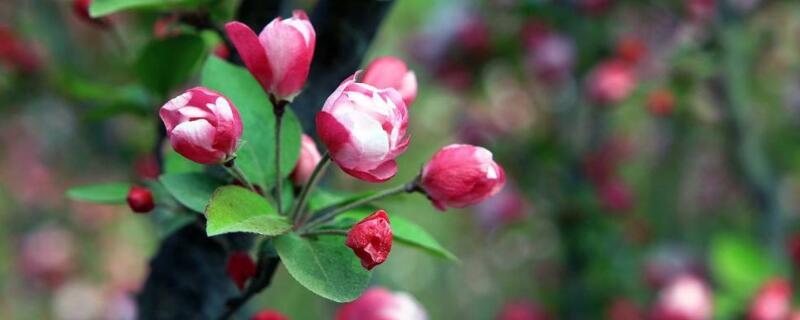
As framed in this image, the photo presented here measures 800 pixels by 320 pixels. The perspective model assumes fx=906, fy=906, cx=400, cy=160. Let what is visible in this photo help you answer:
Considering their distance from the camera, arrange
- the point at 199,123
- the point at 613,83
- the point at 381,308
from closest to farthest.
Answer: the point at 199,123 → the point at 381,308 → the point at 613,83

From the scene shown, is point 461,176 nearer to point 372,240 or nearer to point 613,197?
point 372,240

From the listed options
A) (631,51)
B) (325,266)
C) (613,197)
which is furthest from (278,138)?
(613,197)

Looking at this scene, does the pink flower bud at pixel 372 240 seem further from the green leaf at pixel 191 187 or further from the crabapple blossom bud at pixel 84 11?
the crabapple blossom bud at pixel 84 11

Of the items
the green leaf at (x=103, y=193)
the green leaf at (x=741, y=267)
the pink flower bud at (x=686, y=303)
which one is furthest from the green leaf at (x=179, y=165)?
the green leaf at (x=741, y=267)

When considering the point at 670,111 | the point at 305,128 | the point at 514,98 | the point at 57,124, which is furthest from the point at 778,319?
the point at 57,124

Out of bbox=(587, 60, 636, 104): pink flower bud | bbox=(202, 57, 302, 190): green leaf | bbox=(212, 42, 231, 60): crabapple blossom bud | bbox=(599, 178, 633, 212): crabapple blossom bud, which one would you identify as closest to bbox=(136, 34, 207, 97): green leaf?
bbox=(212, 42, 231, 60): crabapple blossom bud

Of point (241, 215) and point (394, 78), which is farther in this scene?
point (394, 78)
